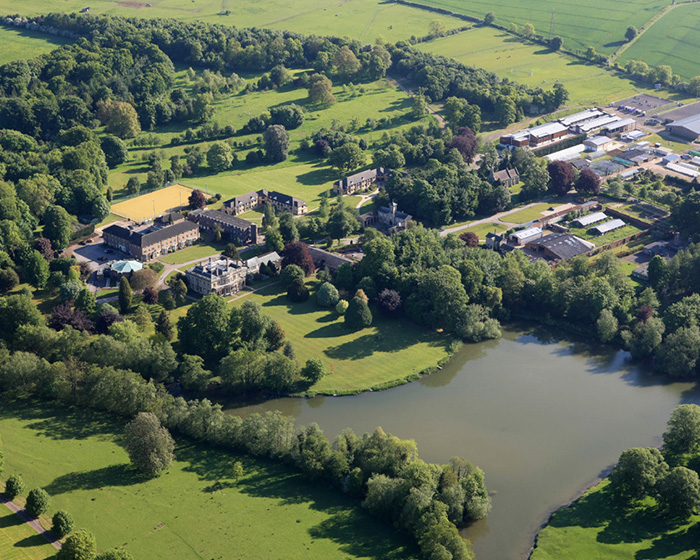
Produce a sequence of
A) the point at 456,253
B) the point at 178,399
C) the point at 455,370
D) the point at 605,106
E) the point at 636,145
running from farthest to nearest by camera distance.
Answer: the point at 605,106, the point at 636,145, the point at 456,253, the point at 455,370, the point at 178,399

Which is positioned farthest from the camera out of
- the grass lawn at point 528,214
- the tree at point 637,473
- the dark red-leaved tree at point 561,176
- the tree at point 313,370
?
the dark red-leaved tree at point 561,176

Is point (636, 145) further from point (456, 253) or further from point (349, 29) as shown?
point (349, 29)

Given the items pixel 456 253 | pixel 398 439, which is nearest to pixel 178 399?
pixel 398 439

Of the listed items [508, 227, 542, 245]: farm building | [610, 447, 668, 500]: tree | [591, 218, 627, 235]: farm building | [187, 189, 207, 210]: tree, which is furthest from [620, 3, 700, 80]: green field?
[610, 447, 668, 500]: tree

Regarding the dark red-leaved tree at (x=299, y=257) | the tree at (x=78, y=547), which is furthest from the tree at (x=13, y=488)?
the dark red-leaved tree at (x=299, y=257)

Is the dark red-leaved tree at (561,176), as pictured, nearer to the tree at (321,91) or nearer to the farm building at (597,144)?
the farm building at (597,144)
